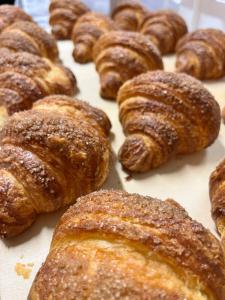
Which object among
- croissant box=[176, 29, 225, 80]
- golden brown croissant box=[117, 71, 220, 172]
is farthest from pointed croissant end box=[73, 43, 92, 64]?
golden brown croissant box=[117, 71, 220, 172]

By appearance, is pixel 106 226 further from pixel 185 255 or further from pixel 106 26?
pixel 106 26

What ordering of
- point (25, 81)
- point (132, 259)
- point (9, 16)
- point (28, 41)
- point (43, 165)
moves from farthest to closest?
point (9, 16)
point (28, 41)
point (25, 81)
point (43, 165)
point (132, 259)

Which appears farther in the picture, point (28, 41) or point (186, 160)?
point (28, 41)

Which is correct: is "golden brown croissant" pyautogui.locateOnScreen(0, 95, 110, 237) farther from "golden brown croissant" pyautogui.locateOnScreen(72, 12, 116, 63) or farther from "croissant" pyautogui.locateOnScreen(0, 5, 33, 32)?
"croissant" pyautogui.locateOnScreen(0, 5, 33, 32)

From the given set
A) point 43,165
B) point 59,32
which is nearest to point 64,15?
point 59,32

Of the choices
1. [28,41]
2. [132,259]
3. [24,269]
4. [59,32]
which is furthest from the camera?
[59,32]

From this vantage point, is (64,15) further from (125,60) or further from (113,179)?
(113,179)

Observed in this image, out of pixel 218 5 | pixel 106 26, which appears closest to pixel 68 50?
pixel 106 26
